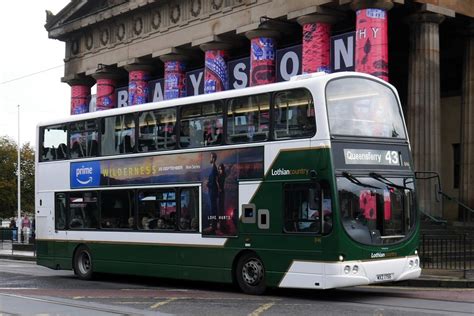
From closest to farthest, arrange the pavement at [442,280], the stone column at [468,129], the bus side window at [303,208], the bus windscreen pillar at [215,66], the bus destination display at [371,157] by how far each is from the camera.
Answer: the bus side window at [303,208], the bus destination display at [371,157], the pavement at [442,280], the stone column at [468,129], the bus windscreen pillar at [215,66]

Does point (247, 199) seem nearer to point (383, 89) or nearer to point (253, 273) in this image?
point (253, 273)

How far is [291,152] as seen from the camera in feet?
42.0

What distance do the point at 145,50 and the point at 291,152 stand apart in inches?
894

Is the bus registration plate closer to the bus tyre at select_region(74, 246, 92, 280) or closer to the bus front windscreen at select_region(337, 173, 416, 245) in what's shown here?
the bus front windscreen at select_region(337, 173, 416, 245)

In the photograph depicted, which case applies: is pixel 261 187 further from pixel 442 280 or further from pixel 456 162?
pixel 456 162

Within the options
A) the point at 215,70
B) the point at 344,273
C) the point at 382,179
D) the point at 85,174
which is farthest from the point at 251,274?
the point at 215,70

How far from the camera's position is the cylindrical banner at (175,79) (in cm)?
3297

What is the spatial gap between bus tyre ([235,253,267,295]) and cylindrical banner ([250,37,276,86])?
15.2 meters

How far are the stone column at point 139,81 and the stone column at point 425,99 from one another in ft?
49.0

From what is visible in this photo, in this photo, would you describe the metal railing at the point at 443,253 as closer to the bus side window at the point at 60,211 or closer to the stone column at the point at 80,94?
the bus side window at the point at 60,211

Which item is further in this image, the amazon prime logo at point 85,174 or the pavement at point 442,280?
the amazon prime logo at point 85,174

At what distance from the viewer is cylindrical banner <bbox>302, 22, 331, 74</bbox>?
25.8m

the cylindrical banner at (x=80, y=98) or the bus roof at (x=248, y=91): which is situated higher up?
the cylindrical banner at (x=80, y=98)

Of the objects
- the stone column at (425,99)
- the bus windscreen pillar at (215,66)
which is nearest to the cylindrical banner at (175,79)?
the bus windscreen pillar at (215,66)
